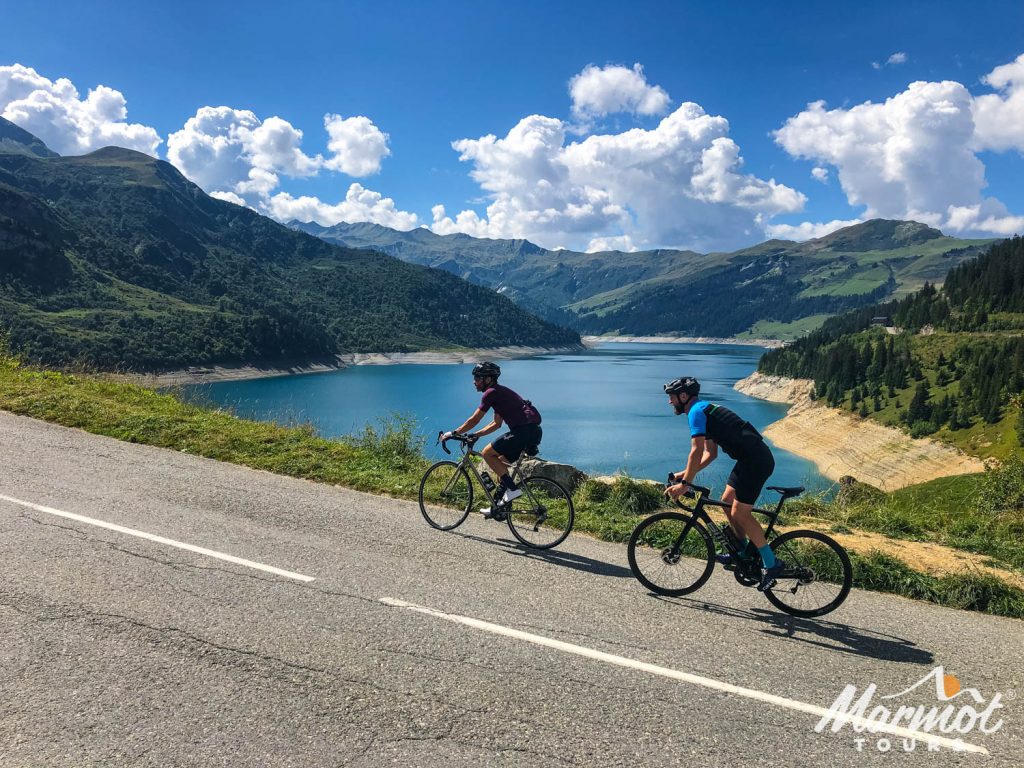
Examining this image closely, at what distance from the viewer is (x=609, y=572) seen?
7.49 meters

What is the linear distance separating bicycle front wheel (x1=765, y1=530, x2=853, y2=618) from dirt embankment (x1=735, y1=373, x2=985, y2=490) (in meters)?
62.8

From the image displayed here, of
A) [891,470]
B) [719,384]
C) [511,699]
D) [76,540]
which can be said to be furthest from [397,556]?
[719,384]

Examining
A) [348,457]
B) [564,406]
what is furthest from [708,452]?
[564,406]

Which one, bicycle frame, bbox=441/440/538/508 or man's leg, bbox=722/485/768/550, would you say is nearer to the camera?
man's leg, bbox=722/485/768/550

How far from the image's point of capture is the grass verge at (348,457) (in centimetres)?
728

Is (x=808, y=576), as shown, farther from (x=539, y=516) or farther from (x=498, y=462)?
(x=498, y=462)

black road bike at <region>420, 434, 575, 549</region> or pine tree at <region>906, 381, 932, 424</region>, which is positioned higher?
pine tree at <region>906, 381, 932, 424</region>

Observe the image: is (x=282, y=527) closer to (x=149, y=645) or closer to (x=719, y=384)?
(x=149, y=645)

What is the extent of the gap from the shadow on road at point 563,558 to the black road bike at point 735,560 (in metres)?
0.44

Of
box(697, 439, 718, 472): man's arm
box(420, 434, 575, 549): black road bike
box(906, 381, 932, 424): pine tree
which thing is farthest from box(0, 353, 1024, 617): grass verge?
box(906, 381, 932, 424): pine tree

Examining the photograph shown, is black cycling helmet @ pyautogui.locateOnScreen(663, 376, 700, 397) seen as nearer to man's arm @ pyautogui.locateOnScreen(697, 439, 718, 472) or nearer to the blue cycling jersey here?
the blue cycling jersey

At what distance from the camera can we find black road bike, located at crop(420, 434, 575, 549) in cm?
871

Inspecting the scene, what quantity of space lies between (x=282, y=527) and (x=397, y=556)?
205 cm

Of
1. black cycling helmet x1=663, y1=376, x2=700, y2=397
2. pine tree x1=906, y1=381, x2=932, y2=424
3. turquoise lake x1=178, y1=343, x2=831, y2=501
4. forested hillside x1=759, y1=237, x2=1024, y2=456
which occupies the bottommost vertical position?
turquoise lake x1=178, y1=343, x2=831, y2=501
